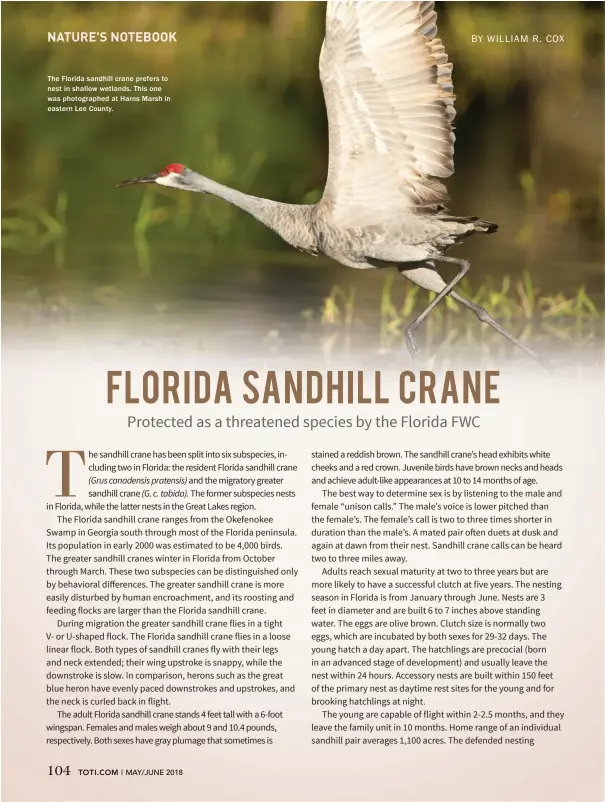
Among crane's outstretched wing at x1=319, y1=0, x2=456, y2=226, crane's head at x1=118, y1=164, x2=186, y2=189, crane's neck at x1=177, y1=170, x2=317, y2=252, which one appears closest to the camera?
crane's outstretched wing at x1=319, y1=0, x2=456, y2=226

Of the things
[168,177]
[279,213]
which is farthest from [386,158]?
[168,177]

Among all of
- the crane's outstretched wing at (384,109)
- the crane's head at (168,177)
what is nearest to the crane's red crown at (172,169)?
the crane's head at (168,177)

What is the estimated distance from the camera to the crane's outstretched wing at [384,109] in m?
3.57

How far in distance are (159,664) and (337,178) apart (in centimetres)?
158

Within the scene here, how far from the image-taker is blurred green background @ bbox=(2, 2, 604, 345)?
3.84 meters

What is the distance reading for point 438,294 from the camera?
3.86 meters

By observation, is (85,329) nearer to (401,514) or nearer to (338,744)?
(401,514)

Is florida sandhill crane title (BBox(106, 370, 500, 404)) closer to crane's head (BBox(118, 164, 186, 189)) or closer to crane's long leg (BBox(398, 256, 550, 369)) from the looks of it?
crane's long leg (BBox(398, 256, 550, 369))

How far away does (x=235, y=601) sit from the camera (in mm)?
3641

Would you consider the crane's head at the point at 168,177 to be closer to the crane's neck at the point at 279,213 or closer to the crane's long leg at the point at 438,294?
the crane's neck at the point at 279,213

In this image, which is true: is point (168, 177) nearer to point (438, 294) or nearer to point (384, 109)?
point (384, 109)

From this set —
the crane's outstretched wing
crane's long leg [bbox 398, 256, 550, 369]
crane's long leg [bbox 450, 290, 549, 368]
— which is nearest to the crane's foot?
crane's long leg [bbox 398, 256, 550, 369]

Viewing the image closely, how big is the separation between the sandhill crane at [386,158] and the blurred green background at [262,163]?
0.36 ft

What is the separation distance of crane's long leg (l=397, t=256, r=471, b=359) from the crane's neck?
0.32 meters
